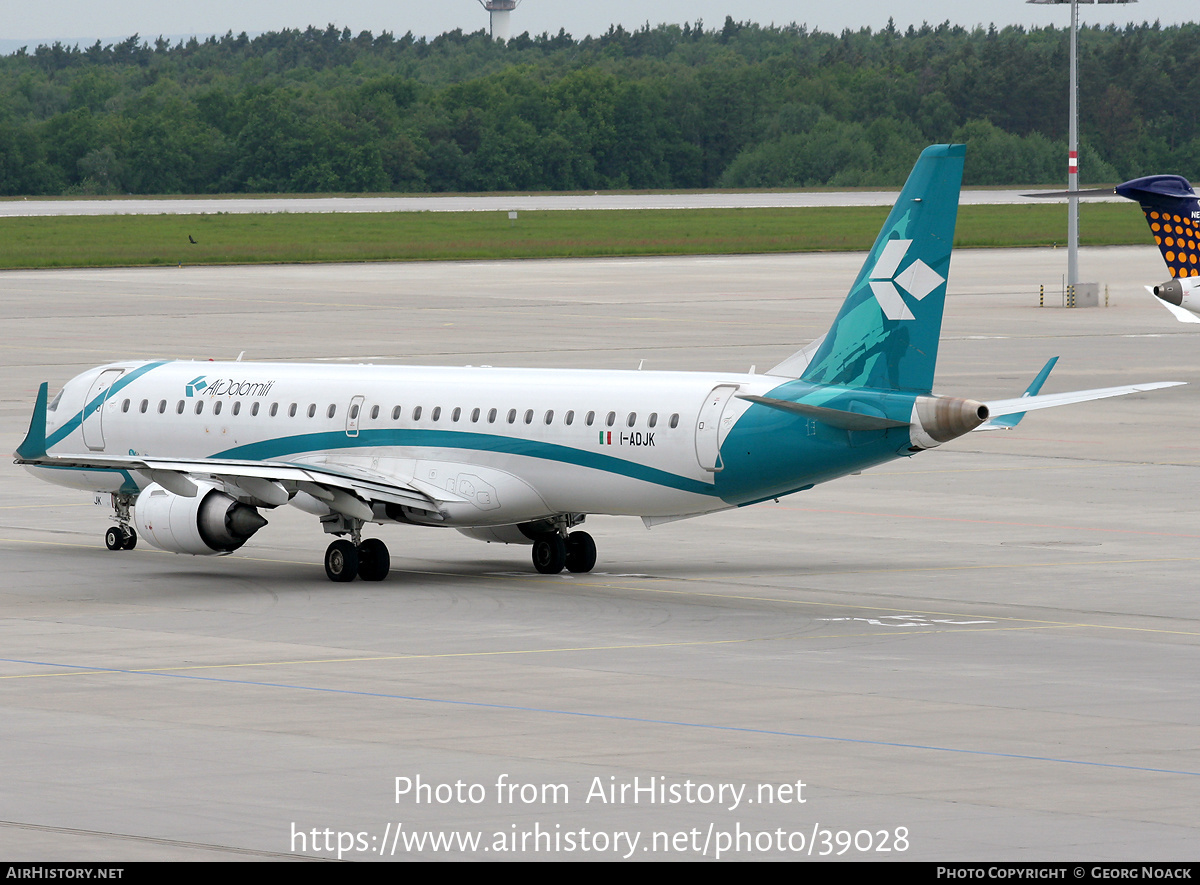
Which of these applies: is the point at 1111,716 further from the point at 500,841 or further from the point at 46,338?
the point at 46,338

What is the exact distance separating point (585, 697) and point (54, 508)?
70.3 feet

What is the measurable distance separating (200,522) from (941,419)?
36.3ft

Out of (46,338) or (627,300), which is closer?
(46,338)

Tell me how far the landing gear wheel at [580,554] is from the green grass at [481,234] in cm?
9010

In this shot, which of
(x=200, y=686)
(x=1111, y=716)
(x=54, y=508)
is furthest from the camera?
(x=54, y=508)

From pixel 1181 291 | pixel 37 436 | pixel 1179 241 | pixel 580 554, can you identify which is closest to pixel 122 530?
pixel 37 436

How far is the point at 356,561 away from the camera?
107 feet

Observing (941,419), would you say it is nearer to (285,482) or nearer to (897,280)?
(897,280)

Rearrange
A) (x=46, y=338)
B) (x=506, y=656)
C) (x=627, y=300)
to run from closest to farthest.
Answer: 1. (x=506, y=656)
2. (x=46, y=338)
3. (x=627, y=300)

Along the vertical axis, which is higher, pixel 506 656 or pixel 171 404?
pixel 171 404

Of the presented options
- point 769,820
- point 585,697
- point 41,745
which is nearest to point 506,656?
point 585,697

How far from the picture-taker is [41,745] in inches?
815

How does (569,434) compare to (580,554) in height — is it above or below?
above

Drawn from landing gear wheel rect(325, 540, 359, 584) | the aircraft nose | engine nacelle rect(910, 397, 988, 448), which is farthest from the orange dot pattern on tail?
landing gear wheel rect(325, 540, 359, 584)
